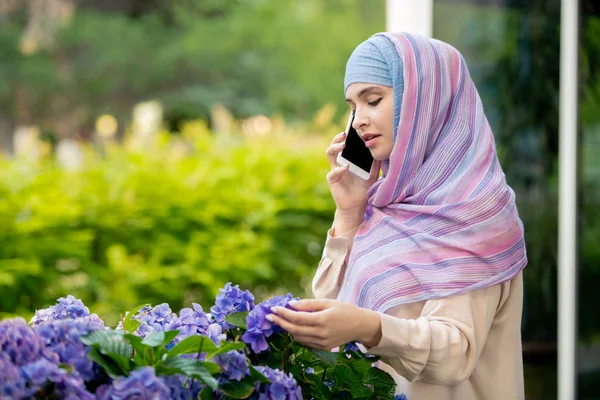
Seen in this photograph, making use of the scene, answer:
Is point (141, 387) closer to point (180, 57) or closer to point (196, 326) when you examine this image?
point (196, 326)

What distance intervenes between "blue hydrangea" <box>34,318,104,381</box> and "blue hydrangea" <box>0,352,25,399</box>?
8cm

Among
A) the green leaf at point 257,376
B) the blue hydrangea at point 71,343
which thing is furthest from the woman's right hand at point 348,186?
the blue hydrangea at point 71,343

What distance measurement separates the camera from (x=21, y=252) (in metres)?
3.58

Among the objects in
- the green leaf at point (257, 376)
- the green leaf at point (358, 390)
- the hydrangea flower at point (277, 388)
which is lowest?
the green leaf at point (358, 390)

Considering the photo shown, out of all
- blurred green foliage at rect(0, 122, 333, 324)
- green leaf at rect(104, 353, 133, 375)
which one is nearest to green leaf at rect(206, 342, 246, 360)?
green leaf at rect(104, 353, 133, 375)

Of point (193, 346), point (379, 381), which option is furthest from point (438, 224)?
point (193, 346)

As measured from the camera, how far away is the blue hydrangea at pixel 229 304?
1307 mm

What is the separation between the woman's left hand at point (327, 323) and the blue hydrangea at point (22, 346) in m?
0.32

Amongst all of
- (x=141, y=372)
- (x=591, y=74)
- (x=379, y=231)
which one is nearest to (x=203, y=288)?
(x=591, y=74)

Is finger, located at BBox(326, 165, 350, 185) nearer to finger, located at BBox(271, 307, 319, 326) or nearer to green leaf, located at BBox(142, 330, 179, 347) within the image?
finger, located at BBox(271, 307, 319, 326)

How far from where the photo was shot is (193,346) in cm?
117

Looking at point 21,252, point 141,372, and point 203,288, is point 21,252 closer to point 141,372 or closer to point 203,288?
point 203,288

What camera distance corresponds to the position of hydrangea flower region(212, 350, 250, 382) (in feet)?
3.88

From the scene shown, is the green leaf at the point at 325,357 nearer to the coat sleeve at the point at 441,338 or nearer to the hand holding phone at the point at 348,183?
the coat sleeve at the point at 441,338
